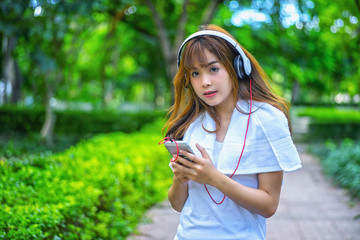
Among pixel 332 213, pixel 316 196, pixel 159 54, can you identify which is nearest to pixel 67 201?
pixel 332 213

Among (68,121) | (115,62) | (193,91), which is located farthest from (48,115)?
(115,62)

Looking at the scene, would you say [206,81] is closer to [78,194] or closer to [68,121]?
[78,194]

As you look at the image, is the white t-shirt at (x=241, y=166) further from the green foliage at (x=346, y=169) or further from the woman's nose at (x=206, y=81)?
the green foliage at (x=346, y=169)

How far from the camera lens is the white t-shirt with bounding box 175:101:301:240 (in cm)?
155

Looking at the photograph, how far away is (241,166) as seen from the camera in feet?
5.16

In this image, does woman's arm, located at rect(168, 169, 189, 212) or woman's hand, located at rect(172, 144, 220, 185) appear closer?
woman's hand, located at rect(172, 144, 220, 185)

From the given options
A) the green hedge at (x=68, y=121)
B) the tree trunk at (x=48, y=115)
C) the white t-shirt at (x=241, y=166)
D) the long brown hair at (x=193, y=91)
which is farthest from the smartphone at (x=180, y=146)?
the green hedge at (x=68, y=121)

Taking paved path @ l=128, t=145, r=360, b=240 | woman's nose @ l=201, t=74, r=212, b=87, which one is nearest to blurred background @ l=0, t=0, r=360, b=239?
paved path @ l=128, t=145, r=360, b=240

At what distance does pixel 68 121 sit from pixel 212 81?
555 inches

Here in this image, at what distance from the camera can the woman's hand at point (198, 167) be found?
1.48m

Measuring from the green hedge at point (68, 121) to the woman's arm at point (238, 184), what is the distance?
523 inches

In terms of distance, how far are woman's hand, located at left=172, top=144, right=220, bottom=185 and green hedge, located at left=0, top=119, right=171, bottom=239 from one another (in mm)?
1333

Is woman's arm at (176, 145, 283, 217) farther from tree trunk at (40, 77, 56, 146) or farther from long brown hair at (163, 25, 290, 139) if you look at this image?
tree trunk at (40, 77, 56, 146)

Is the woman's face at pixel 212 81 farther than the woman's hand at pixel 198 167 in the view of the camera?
Yes
